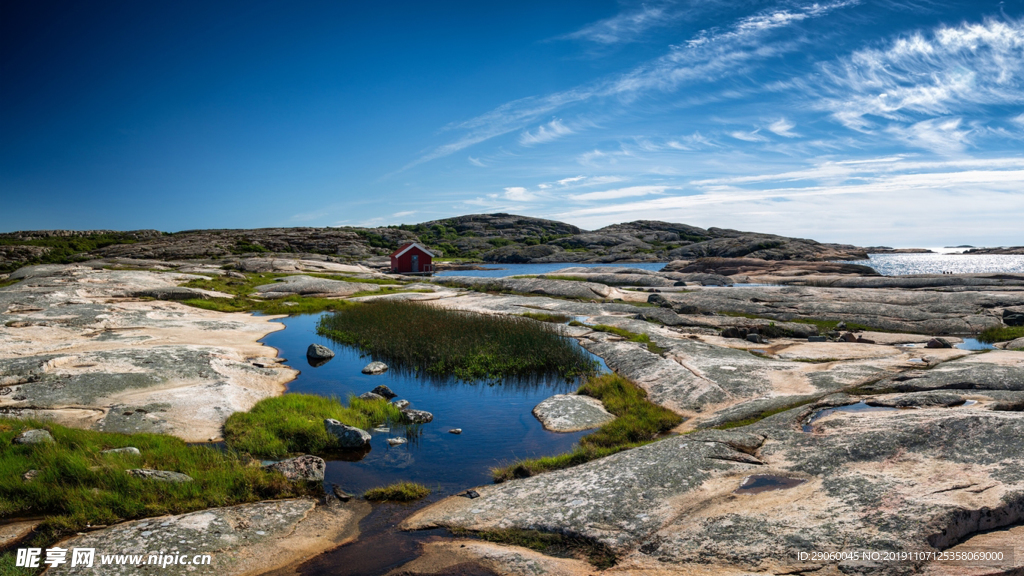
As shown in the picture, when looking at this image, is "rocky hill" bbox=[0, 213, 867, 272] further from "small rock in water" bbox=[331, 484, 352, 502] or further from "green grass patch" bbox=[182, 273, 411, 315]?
"small rock in water" bbox=[331, 484, 352, 502]

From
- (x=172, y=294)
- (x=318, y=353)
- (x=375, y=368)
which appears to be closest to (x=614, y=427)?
(x=375, y=368)

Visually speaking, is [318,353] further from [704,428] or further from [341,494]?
[704,428]

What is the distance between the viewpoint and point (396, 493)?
11156 millimetres

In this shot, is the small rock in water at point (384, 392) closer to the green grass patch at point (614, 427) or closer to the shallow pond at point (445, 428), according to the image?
the shallow pond at point (445, 428)

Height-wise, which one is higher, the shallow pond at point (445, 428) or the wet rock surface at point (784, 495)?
the wet rock surface at point (784, 495)

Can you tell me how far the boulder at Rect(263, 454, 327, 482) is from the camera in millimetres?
11344

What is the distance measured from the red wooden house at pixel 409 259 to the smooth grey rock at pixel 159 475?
75617 mm

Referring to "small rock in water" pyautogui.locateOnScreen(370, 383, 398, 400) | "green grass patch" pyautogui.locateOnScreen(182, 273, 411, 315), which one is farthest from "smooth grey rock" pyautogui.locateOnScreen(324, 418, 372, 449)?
"green grass patch" pyautogui.locateOnScreen(182, 273, 411, 315)

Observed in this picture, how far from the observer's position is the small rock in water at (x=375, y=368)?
75.8ft

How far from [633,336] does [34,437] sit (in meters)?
23.2

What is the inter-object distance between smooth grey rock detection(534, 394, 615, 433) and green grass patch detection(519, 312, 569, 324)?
14.3m

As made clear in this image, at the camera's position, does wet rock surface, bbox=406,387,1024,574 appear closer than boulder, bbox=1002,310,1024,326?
Yes

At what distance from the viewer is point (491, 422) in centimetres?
1653

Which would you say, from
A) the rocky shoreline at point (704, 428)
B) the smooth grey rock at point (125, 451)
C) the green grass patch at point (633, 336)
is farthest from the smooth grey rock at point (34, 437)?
the green grass patch at point (633, 336)
